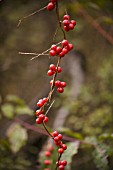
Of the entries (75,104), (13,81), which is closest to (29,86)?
(13,81)

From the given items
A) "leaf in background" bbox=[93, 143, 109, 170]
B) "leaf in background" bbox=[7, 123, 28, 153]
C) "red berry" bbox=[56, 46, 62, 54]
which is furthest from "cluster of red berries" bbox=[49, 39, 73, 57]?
"leaf in background" bbox=[7, 123, 28, 153]

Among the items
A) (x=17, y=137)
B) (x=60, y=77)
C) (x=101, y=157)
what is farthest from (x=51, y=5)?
(x=60, y=77)

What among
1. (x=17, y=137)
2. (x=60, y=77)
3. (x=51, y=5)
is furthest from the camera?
(x=60, y=77)

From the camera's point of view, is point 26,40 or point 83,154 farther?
point 26,40

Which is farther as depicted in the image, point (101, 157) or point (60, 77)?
point (60, 77)

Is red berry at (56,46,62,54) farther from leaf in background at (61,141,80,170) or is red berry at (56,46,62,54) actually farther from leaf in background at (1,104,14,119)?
leaf in background at (1,104,14,119)

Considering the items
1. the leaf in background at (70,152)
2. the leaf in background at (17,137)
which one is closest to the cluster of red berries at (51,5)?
the leaf in background at (70,152)

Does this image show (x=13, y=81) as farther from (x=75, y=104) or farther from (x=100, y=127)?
(x=100, y=127)

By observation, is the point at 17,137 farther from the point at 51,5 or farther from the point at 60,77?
the point at 60,77
